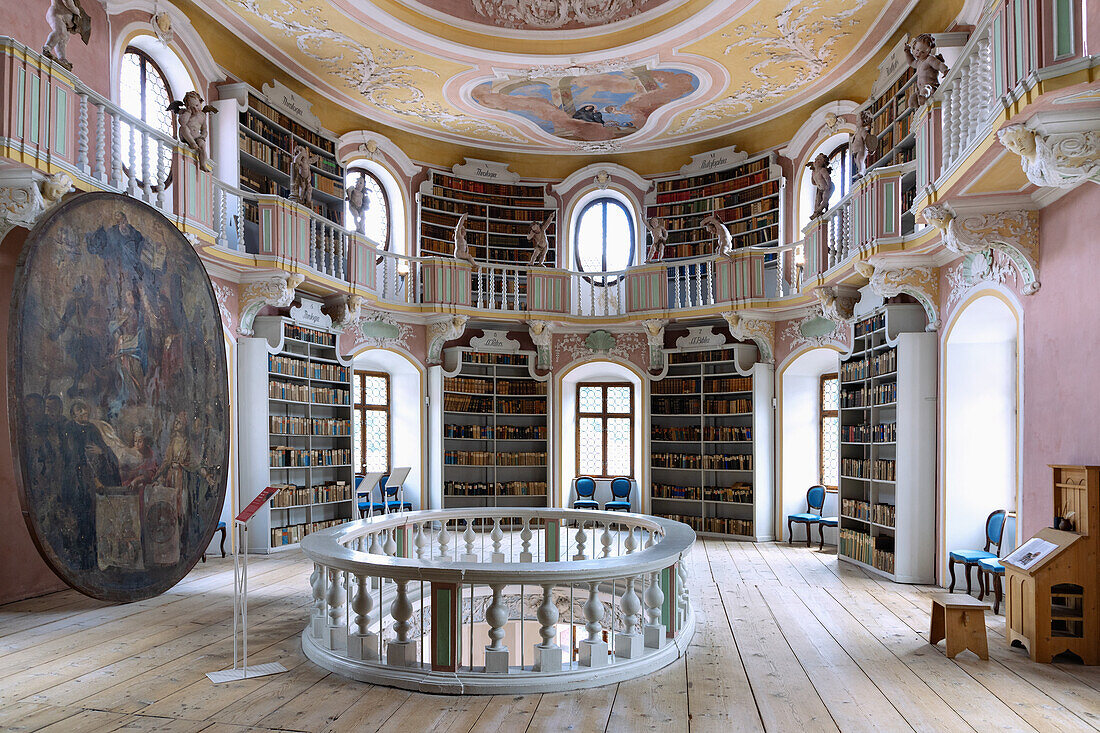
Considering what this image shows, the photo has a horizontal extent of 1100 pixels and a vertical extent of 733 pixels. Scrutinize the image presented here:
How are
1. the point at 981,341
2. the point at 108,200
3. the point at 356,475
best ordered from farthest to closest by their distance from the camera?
1. the point at 356,475
2. the point at 981,341
3. the point at 108,200

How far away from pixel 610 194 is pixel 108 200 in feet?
31.3

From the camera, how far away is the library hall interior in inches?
191

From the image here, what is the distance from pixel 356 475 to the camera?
515 inches

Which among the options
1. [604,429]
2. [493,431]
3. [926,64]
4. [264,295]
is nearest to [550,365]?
[493,431]

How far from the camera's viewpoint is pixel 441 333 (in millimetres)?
13133

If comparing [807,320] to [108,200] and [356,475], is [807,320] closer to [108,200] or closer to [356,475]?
[356,475]

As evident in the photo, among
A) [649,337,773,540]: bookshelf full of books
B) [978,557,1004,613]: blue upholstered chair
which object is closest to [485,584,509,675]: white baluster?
[978,557,1004,613]: blue upholstered chair

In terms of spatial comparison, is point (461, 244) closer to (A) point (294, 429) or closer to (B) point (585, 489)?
(A) point (294, 429)

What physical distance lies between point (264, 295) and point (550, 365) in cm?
535

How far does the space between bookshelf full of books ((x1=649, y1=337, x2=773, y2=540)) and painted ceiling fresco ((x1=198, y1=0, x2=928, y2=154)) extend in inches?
162

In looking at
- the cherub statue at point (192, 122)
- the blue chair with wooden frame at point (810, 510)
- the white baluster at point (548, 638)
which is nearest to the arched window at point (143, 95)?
the cherub statue at point (192, 122)

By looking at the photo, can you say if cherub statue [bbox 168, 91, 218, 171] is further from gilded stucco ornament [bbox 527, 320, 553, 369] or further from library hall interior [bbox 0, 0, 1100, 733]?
gilded stucco ornament [bbox 527, 320, 553, 369]

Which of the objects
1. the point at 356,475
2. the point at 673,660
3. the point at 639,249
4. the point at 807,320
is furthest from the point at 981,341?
the point at 356,475

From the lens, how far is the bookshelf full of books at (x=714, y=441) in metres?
12.3
